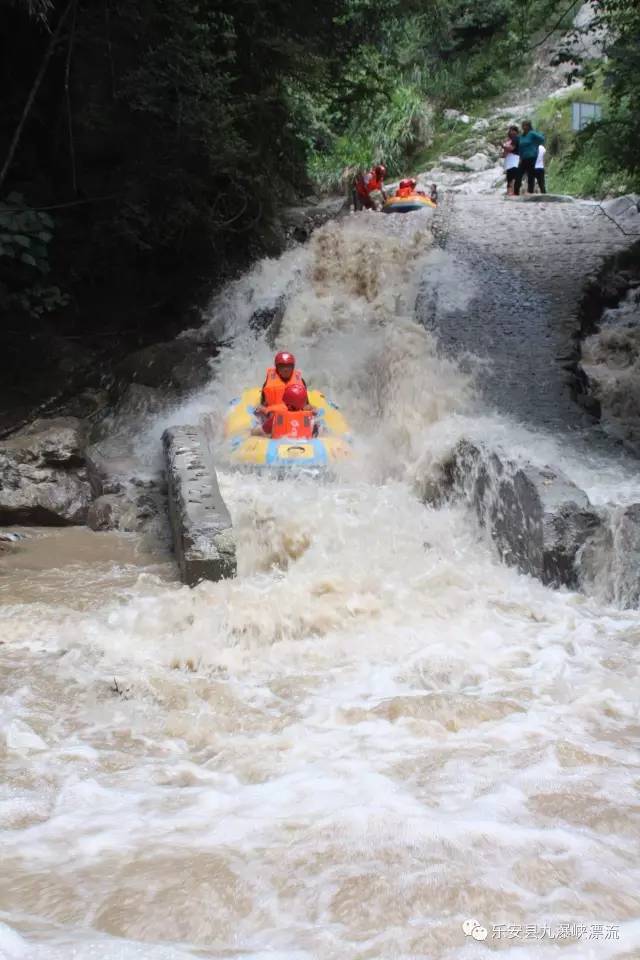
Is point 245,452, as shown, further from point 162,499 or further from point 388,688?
point 388,688

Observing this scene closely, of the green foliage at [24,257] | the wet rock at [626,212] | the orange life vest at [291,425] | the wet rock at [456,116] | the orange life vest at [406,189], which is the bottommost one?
the orange life vest at [291,425]

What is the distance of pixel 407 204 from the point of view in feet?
47.5

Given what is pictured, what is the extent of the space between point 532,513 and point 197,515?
2.08 m

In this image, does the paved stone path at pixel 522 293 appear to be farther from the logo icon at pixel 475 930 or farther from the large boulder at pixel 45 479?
the logo icon at pixel 475 930

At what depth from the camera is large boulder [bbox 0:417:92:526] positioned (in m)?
6.59

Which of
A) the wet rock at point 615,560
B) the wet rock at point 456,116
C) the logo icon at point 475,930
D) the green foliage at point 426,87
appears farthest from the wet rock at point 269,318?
the wet rock at point 456,116

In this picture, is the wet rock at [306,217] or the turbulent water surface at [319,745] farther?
the wet rock at [306,217]

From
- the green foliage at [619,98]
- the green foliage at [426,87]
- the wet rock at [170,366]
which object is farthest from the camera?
the green foliage at [426,87]

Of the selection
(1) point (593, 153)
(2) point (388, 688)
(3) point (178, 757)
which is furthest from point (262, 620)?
(1) point (593, 153)

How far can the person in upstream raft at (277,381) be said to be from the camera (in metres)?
7.54

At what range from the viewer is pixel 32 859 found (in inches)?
88.4

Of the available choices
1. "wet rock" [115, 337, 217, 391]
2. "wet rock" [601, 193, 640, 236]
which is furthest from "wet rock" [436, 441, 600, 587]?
"wet rock" [601, 193, 640, 236]

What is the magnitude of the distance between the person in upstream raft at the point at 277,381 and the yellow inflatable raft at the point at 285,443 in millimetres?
108

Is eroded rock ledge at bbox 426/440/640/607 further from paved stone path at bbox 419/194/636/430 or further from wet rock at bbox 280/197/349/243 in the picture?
wet rock at bbox 280/197/349/243
